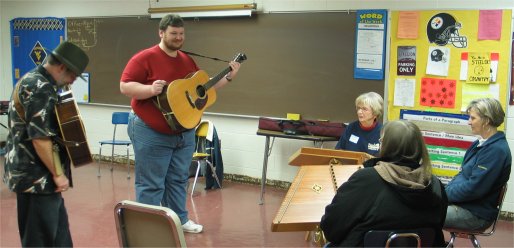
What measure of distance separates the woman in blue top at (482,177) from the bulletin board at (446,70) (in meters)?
1.62

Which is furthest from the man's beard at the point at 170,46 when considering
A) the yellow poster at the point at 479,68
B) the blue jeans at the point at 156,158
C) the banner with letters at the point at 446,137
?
the yellow poster at the point at 479,68

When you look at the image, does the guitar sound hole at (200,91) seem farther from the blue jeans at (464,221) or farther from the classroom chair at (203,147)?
the blue jeans at (464,221)

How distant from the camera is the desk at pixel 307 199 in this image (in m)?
2.17

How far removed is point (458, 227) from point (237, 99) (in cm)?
324

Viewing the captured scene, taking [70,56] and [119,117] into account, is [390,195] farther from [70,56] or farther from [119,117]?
[119,117]

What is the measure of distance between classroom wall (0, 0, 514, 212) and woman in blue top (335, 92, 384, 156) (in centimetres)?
127

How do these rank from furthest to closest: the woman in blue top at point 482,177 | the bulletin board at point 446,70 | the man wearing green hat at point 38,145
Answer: the bulletin board at point 446,70, the woman in blue top at point 482,177, the man wearing green hat at point 38,145

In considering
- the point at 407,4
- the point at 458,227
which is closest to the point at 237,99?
the point at 407,4

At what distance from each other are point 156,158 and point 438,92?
2.61 meters

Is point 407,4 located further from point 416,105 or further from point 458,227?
point 458,227

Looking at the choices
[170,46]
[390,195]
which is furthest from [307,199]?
[170,46]

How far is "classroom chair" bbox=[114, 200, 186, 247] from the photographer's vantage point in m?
1.80

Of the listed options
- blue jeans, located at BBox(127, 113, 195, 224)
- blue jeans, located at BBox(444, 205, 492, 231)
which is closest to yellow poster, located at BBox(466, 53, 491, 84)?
blue jeans, located at BBox(444, 205, 492, 231)

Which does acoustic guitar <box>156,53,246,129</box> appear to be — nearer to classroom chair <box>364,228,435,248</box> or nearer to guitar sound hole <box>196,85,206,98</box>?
guitar sound hole <box>196,85,206,98</box>
